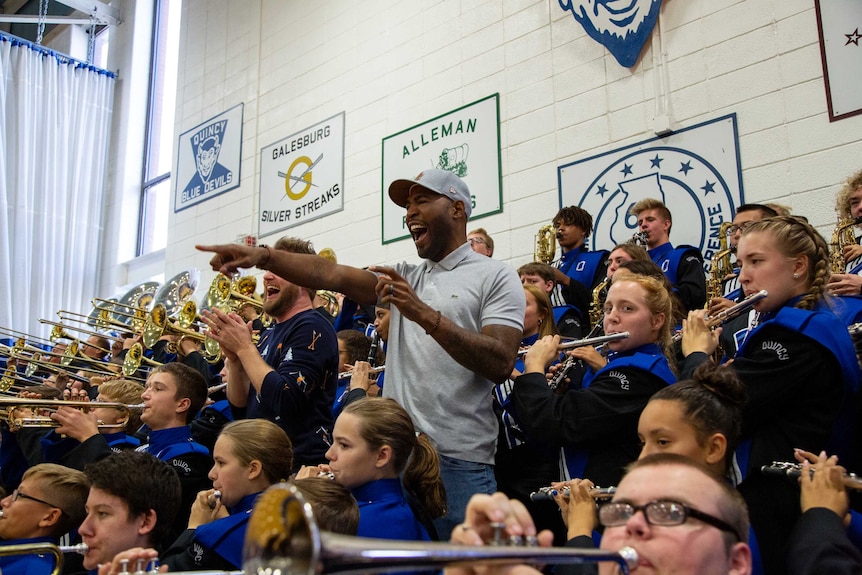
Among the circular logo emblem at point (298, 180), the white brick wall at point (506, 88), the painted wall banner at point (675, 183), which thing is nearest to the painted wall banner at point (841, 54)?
A: the white brick wall at point (506, 88)

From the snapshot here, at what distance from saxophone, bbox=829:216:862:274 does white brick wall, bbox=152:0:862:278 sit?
0.72 metres

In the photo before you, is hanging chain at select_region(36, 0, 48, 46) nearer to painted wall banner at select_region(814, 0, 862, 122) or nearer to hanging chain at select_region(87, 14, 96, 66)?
A: hanging chain at select_region(87, 14, 96, 66)

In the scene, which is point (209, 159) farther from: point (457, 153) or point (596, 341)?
point (596, 341)

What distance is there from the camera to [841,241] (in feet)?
13.4

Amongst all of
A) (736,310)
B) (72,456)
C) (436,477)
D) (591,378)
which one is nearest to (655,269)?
(736,310)

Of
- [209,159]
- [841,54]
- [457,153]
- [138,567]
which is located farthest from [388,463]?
[209,159]

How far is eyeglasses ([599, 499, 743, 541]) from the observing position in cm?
147

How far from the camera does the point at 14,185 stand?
1070 centimetres

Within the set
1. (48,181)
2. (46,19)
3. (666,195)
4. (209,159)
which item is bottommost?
(666,195)

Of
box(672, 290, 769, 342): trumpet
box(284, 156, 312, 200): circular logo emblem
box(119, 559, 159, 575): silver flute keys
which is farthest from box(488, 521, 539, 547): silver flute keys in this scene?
box(284, 156, 312, 200): circular logo emblem

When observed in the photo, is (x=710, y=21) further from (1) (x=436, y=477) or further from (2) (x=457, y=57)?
(1) (x=436, y=477)

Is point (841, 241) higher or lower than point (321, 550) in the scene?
higher

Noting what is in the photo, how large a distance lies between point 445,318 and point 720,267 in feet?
9.04

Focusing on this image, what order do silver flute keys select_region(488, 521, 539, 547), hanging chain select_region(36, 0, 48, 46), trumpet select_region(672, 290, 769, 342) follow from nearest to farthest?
1. silver flute keys select_region(488, 521, 539, 547)
2. trumpet select_region(672, 290, 769, 342)
3. hanging chain select_region(36, 0, 48, 46)
